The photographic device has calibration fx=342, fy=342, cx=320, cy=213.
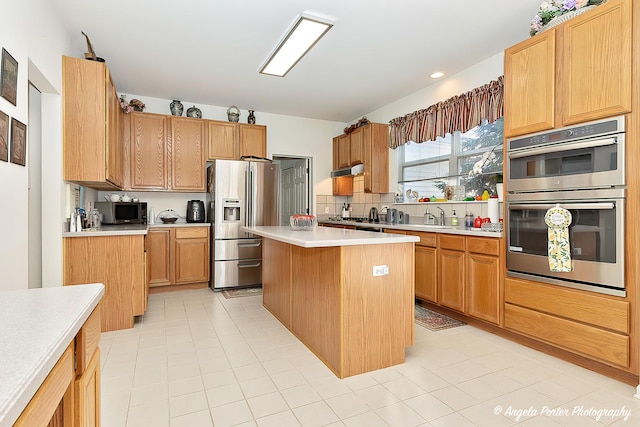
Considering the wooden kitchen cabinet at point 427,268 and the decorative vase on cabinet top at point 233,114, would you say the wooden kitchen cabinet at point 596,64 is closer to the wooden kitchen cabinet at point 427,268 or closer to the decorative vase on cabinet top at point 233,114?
the wooden kitchen cabinet at point 427,268

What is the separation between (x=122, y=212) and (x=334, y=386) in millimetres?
3563

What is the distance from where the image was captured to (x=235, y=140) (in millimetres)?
5078

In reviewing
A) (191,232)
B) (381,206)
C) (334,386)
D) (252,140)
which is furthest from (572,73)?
(191,232)

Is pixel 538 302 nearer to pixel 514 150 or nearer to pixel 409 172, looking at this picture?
pixel 514 150

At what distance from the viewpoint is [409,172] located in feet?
15.9

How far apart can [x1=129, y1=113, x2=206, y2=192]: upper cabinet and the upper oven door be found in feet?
12.8

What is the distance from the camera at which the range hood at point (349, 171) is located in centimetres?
531

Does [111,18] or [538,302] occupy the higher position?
[111,18]

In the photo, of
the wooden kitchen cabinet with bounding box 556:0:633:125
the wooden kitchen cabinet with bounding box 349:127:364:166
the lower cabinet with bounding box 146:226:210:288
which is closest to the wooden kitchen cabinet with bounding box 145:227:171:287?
the lower cabinet with bounding box 146:226:210:288

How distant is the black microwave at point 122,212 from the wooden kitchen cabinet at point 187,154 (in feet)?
1.78

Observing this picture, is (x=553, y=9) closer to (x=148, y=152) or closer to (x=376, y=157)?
(x=376, y=157)

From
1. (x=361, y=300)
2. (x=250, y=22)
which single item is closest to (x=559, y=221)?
(x=361, y=300)

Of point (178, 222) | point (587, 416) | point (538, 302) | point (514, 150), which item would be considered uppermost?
point (514, 150)

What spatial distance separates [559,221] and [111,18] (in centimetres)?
384
